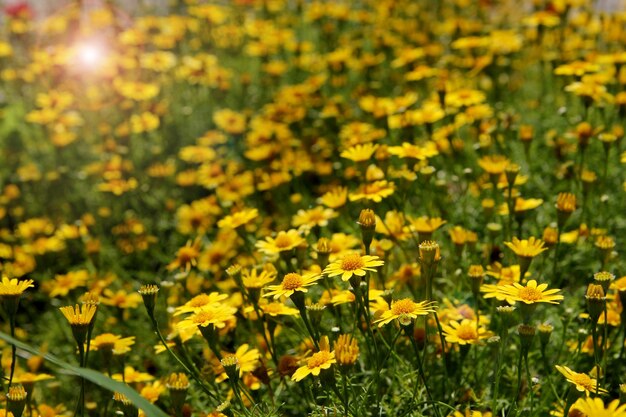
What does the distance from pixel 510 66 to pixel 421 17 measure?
137cm

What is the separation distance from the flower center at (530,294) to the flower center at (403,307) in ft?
0.83

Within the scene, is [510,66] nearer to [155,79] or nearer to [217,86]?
[217,86]

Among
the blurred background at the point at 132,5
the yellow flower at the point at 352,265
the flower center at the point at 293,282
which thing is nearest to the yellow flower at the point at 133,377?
→ the flower center at the point at 293,282

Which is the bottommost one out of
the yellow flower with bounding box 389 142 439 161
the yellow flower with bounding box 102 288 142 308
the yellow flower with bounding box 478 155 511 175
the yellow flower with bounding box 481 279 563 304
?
the yellow flower with bounding box 102 288 142 308

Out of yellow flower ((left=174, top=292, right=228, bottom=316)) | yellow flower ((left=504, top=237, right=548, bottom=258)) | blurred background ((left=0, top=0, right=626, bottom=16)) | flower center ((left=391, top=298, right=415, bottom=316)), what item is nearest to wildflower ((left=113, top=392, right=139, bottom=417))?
yellow flower ((left=174, top=292, right=228, bottom=316))

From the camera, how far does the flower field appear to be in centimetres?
182

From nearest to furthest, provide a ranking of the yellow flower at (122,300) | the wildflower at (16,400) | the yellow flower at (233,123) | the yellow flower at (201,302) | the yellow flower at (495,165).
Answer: the wildflower at (16,400) → the yellow flower at (201,302) → the yellow flower at (495,165) → the yellow flower at (122,300) → the yellow flower at (233,123)

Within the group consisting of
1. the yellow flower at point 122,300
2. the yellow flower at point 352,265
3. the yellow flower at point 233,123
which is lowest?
the yellow flower at point 122,300

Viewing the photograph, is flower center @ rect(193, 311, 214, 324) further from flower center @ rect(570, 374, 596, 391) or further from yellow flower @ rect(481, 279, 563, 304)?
flower center @ rect(570, 374, 596, 391)

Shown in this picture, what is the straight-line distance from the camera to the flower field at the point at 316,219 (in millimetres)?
1816

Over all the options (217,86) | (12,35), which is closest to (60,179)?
(217,86)

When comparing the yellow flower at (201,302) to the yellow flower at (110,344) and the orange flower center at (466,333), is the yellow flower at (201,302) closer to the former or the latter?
the yellow flower at (110,344)

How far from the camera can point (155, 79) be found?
536 centimetres

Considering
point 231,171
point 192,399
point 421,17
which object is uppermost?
point 421,17
